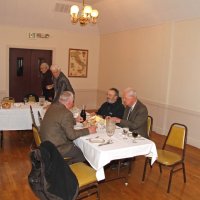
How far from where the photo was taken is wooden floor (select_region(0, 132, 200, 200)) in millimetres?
3337

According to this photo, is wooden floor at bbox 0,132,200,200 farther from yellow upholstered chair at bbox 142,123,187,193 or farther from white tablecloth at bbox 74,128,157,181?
white tablecloth at bbox 74,128,157,181

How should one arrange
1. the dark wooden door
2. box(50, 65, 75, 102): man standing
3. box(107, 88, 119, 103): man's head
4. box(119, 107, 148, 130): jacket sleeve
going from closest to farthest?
box(119, 107, 148, 130): jacket sleeve
box(107, 88, 119, 103): man's head
box(50, 65, 75, 102): man standing
the dark wooden door

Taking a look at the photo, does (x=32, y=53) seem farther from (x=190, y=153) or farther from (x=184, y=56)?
(x=190, y=153)

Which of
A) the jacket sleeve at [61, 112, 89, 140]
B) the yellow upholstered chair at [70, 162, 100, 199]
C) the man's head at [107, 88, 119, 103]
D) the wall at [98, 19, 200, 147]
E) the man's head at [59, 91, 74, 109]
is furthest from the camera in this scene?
the wall at [98, 19, 200, 147]

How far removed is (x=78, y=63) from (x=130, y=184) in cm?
610

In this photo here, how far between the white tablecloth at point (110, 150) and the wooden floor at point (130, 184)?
1.74 ft

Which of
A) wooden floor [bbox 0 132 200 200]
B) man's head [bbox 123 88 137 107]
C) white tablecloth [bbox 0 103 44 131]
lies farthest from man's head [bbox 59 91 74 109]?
white tablecloth [bbox 0 103 44 131]

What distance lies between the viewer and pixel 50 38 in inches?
337

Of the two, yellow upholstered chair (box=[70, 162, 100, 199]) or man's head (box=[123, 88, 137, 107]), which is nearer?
yellow upholstered chair (box=[70, 162, 100, 199])

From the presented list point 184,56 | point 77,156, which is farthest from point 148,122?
point 184,56

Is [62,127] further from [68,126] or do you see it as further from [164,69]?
[164,69]

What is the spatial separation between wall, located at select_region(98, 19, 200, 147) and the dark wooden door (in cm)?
254

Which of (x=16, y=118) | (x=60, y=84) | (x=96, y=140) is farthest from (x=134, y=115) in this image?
(x=16, y=118)

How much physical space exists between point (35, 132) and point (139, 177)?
5.58ft
